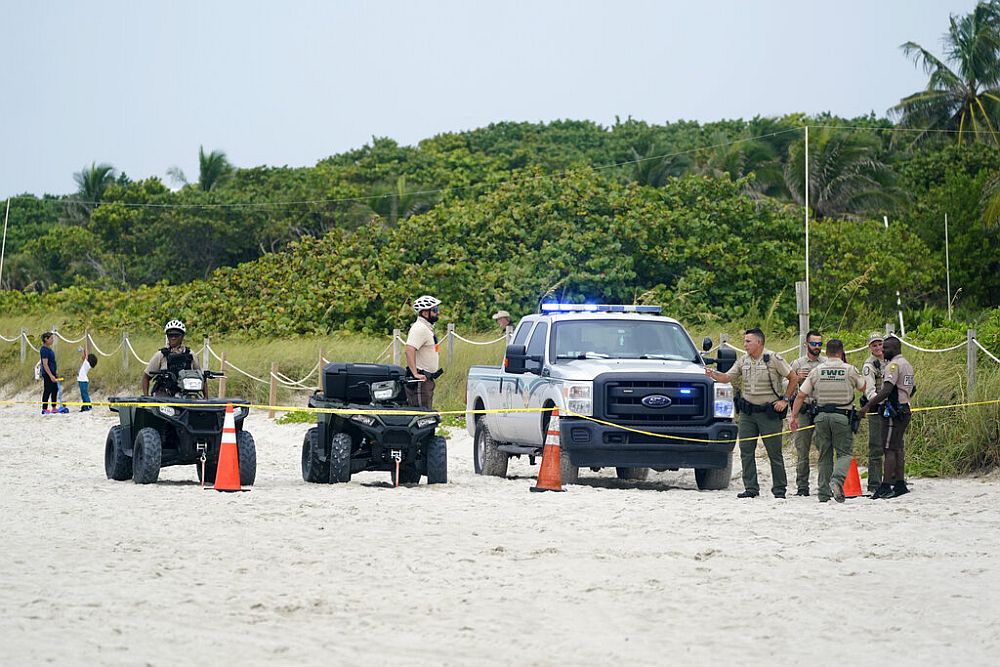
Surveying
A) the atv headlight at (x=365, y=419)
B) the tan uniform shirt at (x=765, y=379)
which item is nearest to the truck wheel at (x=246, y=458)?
the atv headlight at (x=365, y=419)

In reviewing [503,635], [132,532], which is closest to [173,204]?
[132,532]

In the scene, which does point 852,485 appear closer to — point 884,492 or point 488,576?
point 884,492

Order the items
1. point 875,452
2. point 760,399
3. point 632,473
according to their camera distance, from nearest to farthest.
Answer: point 760,399, point 875,452, point 632,473

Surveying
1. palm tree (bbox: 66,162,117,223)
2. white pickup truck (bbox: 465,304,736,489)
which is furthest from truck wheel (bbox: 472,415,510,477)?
palm tree (bbox: 66,162,117,223)

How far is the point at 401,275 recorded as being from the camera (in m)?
38.8

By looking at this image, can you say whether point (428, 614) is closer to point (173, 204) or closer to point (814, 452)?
point (814, 452)

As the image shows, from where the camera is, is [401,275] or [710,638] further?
[401,275]

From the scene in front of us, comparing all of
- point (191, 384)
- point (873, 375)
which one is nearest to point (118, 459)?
point (191, 384)

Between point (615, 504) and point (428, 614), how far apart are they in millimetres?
5877

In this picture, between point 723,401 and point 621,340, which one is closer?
point 723,401

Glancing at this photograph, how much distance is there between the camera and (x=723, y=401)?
51.5 ft

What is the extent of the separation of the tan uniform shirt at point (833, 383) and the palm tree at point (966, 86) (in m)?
43.6

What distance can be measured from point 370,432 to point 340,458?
53 cm

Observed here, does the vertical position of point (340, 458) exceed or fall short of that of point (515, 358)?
it falls short
